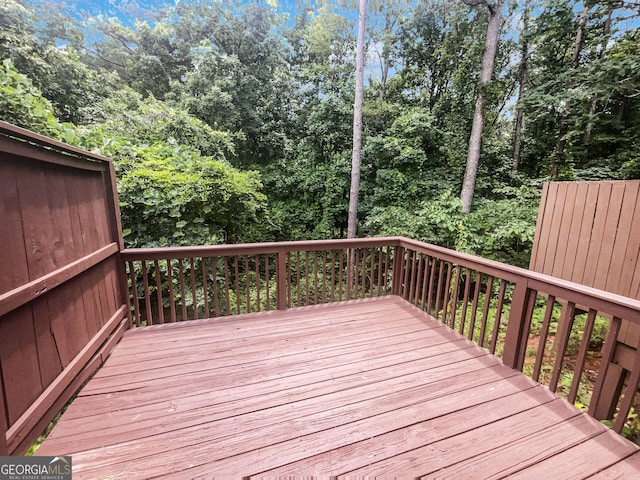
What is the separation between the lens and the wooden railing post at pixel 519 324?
6.46ft

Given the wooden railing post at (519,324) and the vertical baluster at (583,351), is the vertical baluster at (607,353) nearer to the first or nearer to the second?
the vertical baluster at (583,351)

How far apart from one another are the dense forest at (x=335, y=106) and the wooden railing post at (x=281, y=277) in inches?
65.1

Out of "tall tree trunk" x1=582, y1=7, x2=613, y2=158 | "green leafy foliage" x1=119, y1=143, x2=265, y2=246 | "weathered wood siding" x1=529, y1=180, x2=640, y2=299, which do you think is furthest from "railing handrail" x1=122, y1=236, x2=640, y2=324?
"tall tree trunk" x1=582, y1=7, x2=613, y2=158

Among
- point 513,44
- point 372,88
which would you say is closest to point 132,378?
point 372,88

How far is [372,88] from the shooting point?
27.6ft

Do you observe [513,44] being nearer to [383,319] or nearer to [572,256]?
[572,256]

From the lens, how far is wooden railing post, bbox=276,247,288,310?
113 inches

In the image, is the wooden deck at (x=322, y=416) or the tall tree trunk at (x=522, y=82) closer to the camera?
the wooden deck at (x=322, y=416)

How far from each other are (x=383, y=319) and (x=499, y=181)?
7279 mm

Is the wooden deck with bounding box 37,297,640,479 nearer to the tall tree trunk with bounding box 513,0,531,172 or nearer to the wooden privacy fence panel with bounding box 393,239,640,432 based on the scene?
the wooden privacy fence panel with bounding box 393,239,640,432

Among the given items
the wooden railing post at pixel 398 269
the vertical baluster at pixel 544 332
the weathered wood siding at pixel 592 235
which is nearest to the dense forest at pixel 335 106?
the wooden railing post at pixel 398 269

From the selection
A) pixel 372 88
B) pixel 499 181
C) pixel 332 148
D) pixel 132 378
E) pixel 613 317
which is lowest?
pixel 132 378

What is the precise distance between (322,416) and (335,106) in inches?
309

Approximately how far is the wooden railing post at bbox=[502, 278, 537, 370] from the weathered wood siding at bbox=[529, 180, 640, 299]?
0.89 metres
